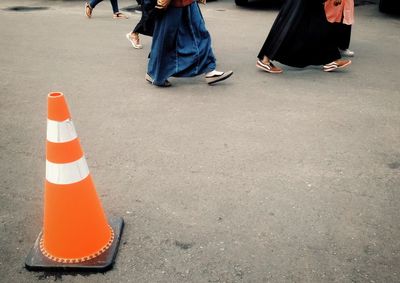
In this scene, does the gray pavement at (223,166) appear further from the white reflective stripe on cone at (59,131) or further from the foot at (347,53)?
the white reflective stripe on cone at (59,131)

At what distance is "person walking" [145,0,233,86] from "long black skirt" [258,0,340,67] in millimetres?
921

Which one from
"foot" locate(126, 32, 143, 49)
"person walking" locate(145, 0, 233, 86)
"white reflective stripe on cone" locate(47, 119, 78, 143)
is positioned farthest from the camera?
"foot" locate(126, 32, 143, 49)

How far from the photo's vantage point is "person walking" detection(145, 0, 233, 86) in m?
4.28

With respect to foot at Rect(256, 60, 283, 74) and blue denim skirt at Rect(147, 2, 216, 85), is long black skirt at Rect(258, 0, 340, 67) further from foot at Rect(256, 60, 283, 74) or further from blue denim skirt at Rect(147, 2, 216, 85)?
blue denim skirt at Rect(147, 2, 216, 85)

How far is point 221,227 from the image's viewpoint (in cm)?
225

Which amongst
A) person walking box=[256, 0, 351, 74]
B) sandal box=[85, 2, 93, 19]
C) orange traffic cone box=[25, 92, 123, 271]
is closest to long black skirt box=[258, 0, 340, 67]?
person walking box=[256, 0, 351, 74]

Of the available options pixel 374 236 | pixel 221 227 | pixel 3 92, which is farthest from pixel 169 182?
pixel 3 92

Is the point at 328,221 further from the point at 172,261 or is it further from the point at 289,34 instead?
the point at 289,34

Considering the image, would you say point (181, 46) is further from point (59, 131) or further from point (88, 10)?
point (88, 10)

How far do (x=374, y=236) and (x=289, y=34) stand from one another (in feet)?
10.5

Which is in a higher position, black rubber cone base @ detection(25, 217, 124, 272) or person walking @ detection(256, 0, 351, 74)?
person walking @ detection(256, 0, 351, 74)

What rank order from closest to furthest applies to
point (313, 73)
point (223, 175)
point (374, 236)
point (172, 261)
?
point (172, 261)
point (374, 236)
point (223, 175)
point (313, 73)

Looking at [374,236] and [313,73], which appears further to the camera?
[313,73]

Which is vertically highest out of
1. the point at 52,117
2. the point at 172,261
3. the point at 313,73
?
the point at 52,117
